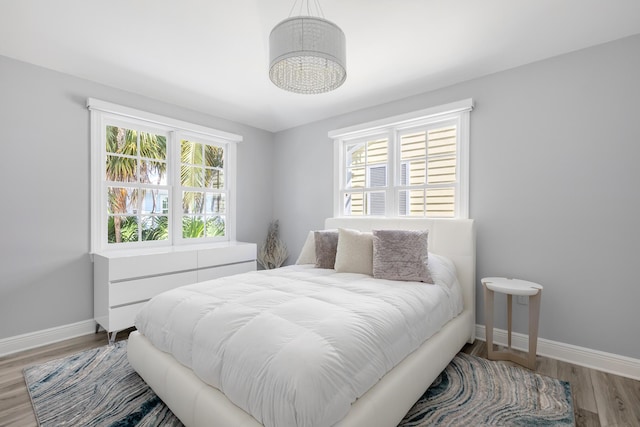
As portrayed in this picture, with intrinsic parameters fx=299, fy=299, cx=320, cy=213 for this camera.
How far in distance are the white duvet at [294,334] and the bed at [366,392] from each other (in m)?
0.05

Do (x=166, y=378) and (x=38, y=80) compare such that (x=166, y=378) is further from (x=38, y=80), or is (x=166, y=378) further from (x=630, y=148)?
(x=630, y=148)

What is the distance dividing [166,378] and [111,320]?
1.40 m

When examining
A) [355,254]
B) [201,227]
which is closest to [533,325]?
[355,254]

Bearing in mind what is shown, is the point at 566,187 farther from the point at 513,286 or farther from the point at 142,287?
the point at 142,287

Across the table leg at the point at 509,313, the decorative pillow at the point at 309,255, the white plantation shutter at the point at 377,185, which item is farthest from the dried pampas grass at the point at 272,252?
the table leg at the point at 509,313

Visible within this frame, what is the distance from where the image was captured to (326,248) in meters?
2.86

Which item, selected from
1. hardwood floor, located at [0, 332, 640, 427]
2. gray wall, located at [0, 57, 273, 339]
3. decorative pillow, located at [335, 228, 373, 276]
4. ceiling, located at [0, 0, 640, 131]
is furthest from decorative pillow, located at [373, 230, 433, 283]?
gray wall, located at [0, 57, 273, 339]

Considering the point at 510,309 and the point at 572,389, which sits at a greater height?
the point at 510,309

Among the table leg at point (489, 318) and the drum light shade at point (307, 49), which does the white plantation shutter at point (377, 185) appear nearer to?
the table leg at point (489, 318)

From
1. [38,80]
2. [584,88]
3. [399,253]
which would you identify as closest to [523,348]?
[399,253]

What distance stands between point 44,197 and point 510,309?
410 cm

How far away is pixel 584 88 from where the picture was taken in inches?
91.8

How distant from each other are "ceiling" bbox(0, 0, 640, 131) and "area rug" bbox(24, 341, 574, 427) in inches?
98.9

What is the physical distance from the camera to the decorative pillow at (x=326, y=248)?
2816 mm
